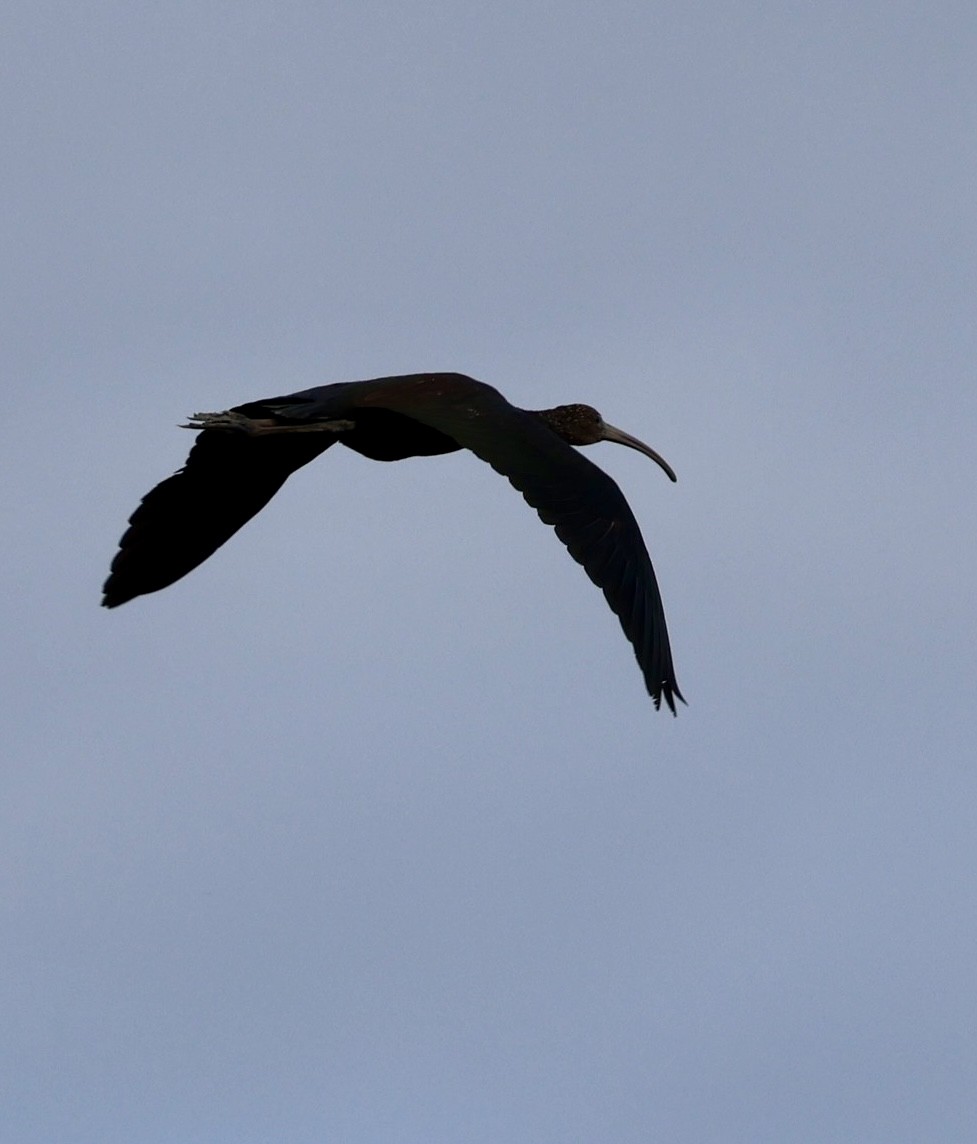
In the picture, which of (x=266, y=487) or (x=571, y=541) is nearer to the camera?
(x=571, y=541)

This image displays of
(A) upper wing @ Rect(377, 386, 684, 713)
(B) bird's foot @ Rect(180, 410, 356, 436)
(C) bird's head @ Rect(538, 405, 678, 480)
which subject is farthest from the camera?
(C) bird's head @ Rect(538, 405, 678, 480)

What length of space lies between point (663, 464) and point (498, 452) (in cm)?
399

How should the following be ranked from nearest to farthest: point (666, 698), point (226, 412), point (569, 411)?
point (666, 698) → point (226, 412) → point (569, 411)

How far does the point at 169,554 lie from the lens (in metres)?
21.7

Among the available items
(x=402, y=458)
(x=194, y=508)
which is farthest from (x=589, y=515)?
(x=194, y=508)

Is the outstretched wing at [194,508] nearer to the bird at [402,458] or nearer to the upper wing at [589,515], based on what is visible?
the bird at [402,458]

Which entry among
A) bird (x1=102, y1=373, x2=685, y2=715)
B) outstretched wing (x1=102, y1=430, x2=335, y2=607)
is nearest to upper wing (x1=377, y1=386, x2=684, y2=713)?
bird (x1=102, y1=373, x2=685, y2=715)

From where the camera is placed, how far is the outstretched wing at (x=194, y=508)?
844 inches

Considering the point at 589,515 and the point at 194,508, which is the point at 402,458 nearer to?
the point at 194,508

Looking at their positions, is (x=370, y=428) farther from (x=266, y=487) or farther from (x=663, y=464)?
(x=663, y=464)

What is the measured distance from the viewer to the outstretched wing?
21438 millimetres

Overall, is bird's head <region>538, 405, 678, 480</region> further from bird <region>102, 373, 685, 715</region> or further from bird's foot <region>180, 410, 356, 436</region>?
bird's foot <region>180, 410, 356, 436</region>

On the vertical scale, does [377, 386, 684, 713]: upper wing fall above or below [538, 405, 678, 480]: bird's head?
below

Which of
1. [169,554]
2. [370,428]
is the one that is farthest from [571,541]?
[169,554]
